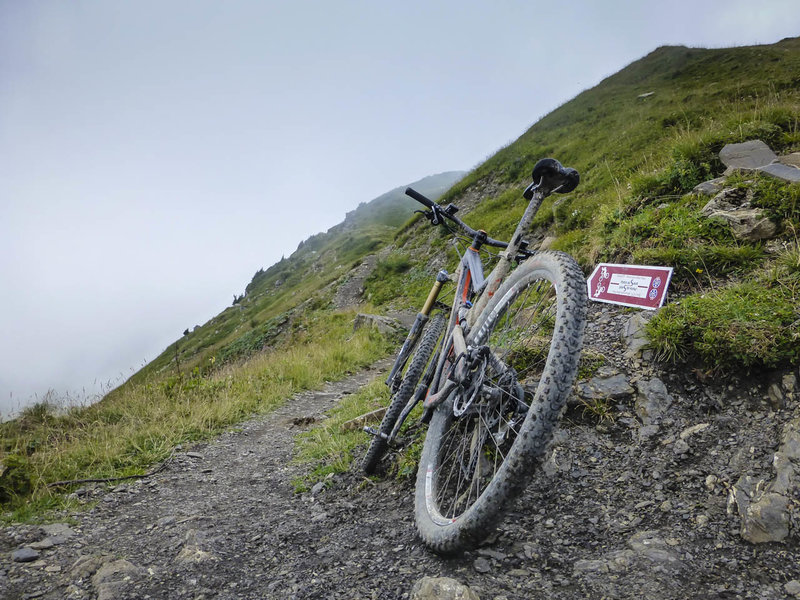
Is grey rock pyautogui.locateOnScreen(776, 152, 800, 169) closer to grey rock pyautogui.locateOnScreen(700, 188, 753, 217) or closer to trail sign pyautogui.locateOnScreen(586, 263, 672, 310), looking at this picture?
grey rock pyautogui.locateOnScreen(700, 188, 753, 217)

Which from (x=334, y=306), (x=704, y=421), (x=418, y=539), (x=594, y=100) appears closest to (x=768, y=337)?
(x=704, y=421)

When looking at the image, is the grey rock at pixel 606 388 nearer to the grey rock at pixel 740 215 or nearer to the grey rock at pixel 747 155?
the grey rock at pixel 740 215

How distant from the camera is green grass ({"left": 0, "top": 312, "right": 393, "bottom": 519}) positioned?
477cm

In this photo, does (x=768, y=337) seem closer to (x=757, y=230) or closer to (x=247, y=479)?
(x=757, y=230)

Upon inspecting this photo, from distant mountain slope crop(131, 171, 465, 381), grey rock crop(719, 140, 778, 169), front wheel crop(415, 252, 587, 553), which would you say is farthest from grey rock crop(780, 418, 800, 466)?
distant mountain slope crop(131, 171, 465, 381)

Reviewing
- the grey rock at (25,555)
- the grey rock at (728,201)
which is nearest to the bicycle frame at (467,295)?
the grey rock at (728,201)

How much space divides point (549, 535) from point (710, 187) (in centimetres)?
538

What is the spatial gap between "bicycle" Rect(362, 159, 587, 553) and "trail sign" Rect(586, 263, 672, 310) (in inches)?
50.8

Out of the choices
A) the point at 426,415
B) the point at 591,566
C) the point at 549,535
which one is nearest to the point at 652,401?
the point at 549,535

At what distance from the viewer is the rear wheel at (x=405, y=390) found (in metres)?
3.95

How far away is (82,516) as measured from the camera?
4.25 m

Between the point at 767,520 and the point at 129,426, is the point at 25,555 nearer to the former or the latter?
the point at 129,426

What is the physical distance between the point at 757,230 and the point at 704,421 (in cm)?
283

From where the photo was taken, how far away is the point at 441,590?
215 cm
